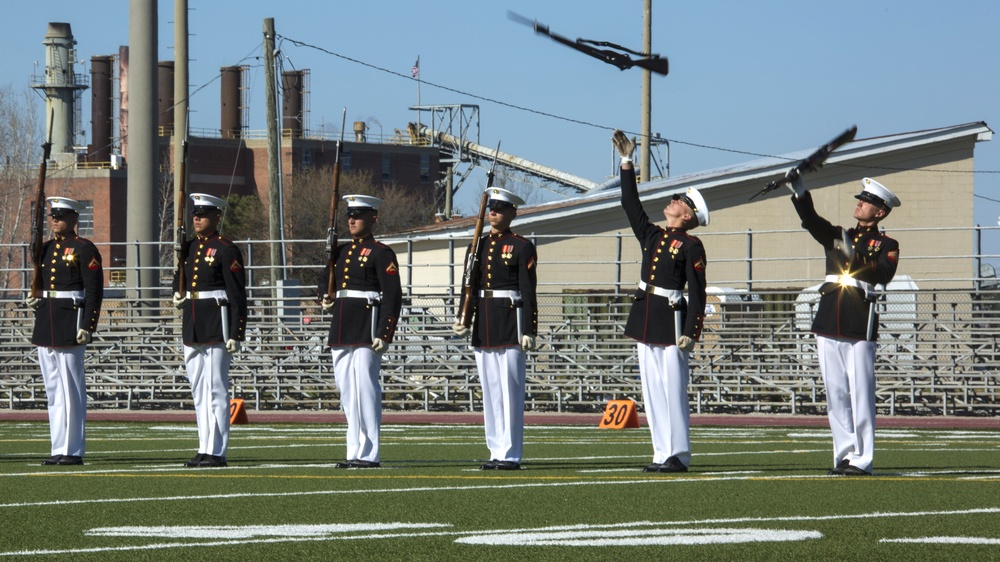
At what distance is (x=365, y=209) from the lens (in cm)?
1170

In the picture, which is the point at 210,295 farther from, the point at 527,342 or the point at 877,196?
the point at 877,196

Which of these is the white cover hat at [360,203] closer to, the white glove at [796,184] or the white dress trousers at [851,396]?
the white glove at [796,184]

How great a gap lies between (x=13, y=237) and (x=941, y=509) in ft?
178

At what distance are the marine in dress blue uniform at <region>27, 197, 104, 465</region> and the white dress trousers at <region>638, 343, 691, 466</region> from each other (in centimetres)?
442

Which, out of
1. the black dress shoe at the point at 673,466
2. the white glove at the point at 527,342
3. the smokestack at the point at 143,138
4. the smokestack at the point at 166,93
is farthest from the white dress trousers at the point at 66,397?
the smokestack at the point at 166,93

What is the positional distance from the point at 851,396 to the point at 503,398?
248 cm

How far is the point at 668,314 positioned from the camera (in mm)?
10562

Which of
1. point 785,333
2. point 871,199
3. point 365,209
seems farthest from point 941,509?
point 785,333

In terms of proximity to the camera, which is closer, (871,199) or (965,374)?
(871,199)

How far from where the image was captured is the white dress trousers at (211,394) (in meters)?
11.6

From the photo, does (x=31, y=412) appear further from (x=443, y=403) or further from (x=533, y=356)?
(x=533, y=356)

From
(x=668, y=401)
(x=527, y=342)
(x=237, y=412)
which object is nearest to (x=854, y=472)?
(x=668, y=401)

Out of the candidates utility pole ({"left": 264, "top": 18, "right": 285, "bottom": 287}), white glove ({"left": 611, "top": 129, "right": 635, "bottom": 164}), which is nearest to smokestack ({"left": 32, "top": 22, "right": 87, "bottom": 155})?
utility pole ({"left": 264, "top": 18, "right": 285, "bottom": 287})

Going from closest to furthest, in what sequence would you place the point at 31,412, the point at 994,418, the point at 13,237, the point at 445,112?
the point at 994,418 < the point at 31,412 < the point at 13,237 < the point at 445,112
